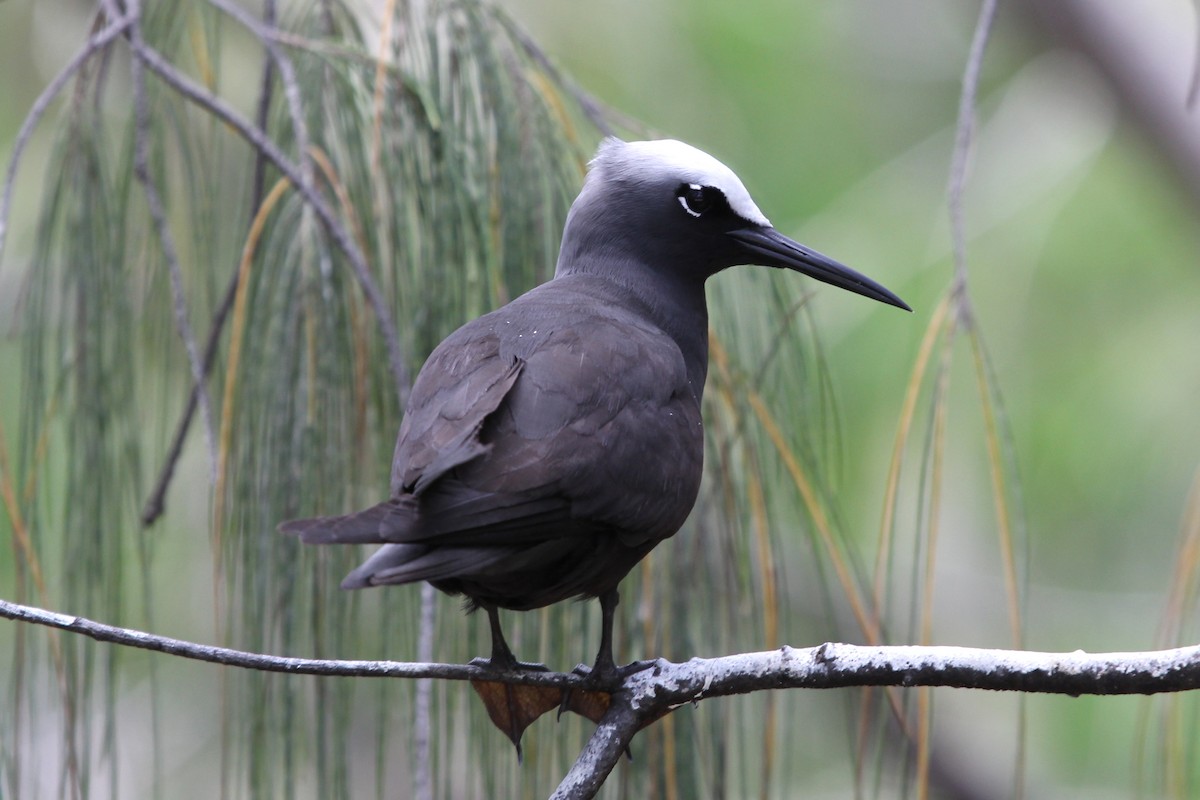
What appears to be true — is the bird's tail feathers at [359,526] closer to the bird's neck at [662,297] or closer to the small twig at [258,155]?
the small twig at [258,155]

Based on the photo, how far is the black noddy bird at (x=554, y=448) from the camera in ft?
3.84

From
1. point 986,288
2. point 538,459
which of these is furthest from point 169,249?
point 986,288

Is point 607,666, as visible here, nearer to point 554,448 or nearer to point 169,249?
point 554,448

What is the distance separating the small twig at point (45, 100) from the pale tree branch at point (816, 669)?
1.33 feet

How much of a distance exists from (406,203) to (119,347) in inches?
14.5

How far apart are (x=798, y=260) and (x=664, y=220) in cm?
18

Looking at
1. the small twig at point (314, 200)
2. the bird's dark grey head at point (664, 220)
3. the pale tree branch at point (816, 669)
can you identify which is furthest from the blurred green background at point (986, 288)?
the pale tree branch at point (816, 669)

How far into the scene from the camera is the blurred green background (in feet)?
15.1

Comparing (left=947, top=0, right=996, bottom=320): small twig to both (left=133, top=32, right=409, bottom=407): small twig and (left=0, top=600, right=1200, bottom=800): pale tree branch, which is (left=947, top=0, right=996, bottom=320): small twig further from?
(left=133, top=32, right=409, bottom=407): small twig

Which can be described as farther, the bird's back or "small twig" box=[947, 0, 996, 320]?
"small twig" box=[947, 0, 996, 320]

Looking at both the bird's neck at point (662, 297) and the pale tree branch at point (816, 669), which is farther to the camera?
the bird's neck at point (662, 297)

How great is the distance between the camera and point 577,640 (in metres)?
1.59

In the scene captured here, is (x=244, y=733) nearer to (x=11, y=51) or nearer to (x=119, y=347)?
(x=119, y=347)

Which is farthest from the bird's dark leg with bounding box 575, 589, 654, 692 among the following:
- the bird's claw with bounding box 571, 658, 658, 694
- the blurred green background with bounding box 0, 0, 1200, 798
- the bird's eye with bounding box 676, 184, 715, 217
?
the blurred green background with bounding box 0, 0, 1200, 798
